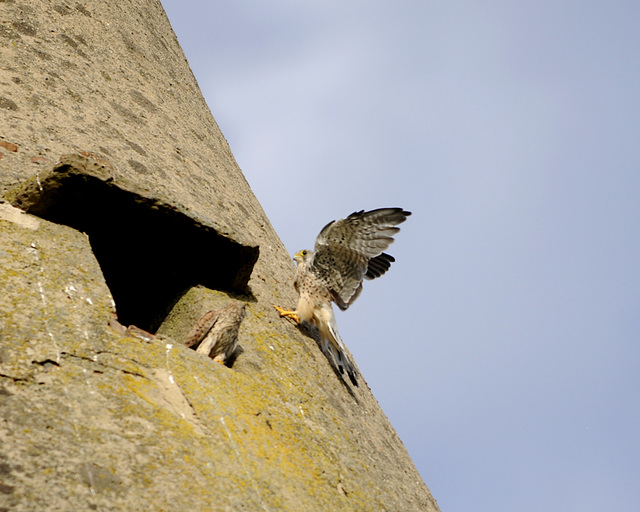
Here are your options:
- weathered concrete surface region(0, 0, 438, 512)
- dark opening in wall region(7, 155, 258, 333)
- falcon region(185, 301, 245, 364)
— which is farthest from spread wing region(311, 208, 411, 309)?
falcon region(185, 301, 245, 364)

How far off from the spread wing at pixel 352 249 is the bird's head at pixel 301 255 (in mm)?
247

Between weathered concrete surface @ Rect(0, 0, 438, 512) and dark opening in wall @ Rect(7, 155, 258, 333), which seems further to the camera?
dark opening in wall @ Rect(7, 155, 258, 333)

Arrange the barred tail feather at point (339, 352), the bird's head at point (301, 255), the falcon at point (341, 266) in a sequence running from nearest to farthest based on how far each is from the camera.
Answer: the barred tail feather at point (339, 352) → the falcon at point (341, 266) → the bird's head at point (301, 255)

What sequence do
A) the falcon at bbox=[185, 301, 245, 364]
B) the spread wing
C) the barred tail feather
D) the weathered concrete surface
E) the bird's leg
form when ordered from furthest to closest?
the spread wing
the barred tail feather
the bird's leg
the falcon at bbox=[185, 301, 245, 364]
the weathered concrete surface

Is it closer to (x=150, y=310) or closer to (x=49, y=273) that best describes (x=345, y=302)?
(x=150, y=310)

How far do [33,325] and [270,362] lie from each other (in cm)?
114

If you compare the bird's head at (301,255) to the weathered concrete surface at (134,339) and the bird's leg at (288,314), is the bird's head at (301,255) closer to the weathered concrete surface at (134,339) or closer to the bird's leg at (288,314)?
the weathered concrete surface at (134,339)

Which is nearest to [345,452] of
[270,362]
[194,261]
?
[270,362]

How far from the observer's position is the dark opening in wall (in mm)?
3099

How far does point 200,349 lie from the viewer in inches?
122

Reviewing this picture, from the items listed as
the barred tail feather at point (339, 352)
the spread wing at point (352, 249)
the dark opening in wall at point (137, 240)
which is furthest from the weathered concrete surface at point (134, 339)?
the spread wing at point (352, 249)

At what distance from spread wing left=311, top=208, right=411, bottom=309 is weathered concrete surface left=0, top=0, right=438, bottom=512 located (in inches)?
11.3

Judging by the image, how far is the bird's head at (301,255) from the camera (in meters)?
4.79

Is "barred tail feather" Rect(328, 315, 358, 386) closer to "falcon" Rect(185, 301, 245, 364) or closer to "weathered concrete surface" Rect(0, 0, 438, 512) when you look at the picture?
"weathered concrete surface" Rect(0, 0, 438, 512)
